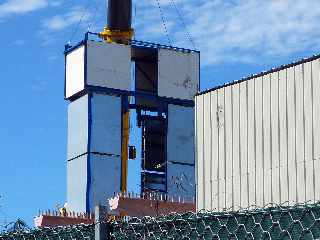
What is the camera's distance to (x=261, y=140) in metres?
18.9

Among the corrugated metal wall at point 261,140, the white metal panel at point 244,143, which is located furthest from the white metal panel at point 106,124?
the white metal panel at point 244,143

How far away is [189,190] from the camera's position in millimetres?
49062

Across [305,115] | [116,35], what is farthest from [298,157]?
[116,35]

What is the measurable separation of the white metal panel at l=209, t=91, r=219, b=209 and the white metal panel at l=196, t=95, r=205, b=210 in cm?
35

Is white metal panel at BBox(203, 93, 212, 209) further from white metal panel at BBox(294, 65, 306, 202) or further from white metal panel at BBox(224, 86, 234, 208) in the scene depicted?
white metal panel at BBox(294, 65, 306, 202)

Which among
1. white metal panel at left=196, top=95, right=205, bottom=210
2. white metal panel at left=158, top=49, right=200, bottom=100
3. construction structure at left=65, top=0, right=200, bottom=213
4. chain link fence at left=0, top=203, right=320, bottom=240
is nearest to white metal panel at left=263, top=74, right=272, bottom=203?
white metal panel at left=196, top=95, right=205, bottom=210

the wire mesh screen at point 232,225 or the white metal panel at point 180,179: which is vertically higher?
the white metal panel at point 180,179

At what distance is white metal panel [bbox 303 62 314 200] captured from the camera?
17.7m

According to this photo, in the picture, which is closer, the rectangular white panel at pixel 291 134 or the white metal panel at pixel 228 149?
the rectangular white panel at pixel 291 134

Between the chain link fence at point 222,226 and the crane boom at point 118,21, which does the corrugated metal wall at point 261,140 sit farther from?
the crane boom at point 118,21

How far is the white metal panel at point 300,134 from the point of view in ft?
58.7

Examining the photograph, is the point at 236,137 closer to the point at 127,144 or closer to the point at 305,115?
the point at 305,115

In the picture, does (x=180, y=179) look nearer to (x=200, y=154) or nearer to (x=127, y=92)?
(x=127, y=92)

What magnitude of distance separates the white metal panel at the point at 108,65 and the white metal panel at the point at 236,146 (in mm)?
28852
